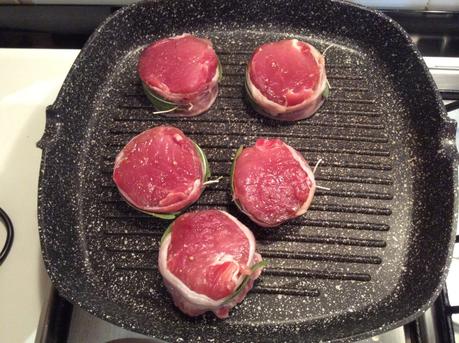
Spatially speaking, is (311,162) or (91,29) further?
(91,29)

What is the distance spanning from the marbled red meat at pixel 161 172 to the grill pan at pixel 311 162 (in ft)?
0.32

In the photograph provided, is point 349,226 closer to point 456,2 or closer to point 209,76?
point 209,76

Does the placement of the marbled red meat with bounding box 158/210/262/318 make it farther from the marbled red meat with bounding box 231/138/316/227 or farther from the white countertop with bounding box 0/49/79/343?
the white countertop with bounding box 0/49/79/343

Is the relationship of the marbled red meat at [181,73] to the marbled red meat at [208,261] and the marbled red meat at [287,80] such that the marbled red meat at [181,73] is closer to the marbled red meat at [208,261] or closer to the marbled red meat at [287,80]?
the marbled red meat at [287,80]

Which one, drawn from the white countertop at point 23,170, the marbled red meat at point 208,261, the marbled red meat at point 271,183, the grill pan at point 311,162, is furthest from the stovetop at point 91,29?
the marbled red meat at point 208,261

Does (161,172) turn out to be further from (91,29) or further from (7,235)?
(91,29)

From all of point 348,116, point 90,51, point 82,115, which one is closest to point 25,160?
point 82,115

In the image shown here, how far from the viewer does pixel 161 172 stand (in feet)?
5.32

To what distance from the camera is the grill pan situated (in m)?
1.53

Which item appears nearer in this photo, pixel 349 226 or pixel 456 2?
pixel 349 226

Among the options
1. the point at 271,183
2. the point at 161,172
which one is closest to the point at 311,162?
the point at 271,183

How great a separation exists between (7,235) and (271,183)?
920mm

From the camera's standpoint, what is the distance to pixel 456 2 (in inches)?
79.7

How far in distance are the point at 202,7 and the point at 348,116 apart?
0.71 metres
